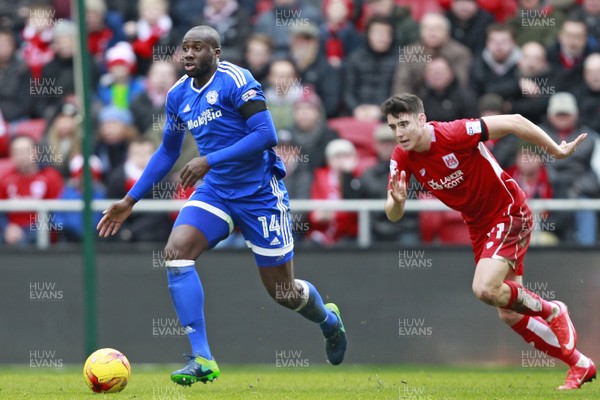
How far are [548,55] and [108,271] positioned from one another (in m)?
5.18

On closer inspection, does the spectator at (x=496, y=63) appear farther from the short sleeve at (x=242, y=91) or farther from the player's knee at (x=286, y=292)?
the short sleeve at (x=242, y=91)

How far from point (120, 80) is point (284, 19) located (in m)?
2.01

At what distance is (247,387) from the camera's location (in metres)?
8.94

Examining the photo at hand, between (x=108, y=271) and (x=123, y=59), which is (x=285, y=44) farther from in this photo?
(x=108, y=271)

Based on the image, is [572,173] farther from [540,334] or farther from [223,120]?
[223,120]

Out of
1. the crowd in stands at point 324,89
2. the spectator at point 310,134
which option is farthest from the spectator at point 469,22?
the spectator at point 310,134

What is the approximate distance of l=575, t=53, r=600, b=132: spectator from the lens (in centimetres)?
1217

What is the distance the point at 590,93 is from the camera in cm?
1223

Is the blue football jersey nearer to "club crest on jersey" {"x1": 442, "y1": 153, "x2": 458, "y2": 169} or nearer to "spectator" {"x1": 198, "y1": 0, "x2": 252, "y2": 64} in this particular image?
"club crest on jersey" {"x1": 442, "y1": 153, "x2": 458, "y2": 169}

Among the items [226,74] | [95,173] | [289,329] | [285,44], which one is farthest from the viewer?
[285,44]

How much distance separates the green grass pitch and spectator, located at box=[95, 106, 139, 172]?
2.43 metres

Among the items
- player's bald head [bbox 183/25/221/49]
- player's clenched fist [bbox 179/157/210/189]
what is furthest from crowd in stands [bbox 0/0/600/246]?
player's clenched fist [bbox 179/157/210/189]

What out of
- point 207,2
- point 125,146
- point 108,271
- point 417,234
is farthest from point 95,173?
point 417,234

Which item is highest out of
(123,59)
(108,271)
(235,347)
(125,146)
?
(123,59)
